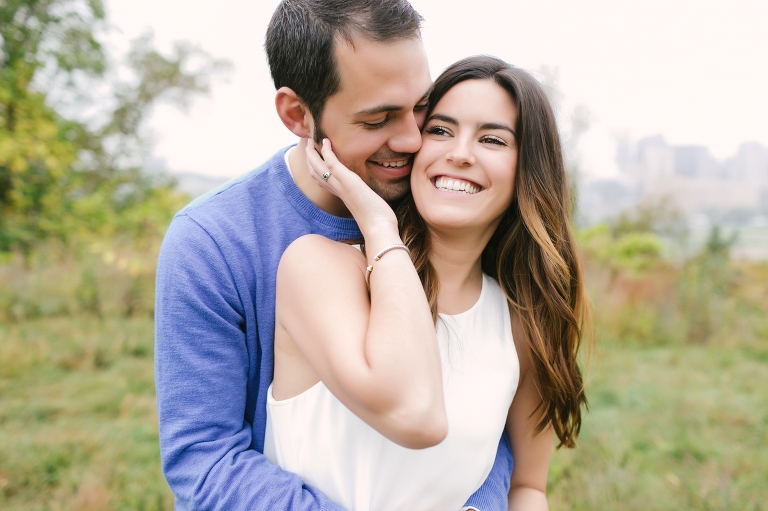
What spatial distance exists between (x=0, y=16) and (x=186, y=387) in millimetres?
5388

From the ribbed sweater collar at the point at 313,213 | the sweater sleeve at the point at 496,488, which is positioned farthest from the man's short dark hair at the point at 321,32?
the sweater sleeve at the point at 496,488

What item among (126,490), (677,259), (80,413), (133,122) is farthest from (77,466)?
(677,259)

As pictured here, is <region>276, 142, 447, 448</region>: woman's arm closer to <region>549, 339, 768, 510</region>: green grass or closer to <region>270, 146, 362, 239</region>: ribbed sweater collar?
<region>270, 146, 362, 239</region>: ribbed sweater collar

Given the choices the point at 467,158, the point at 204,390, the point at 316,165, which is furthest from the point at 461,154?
the point at 204,390

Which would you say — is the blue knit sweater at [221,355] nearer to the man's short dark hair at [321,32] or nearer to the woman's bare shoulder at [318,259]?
the woman's bare shoulder at [318,259]

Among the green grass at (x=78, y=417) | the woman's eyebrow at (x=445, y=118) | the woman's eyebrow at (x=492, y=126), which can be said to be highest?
the woman's eyebrow at (x=445, y=118)

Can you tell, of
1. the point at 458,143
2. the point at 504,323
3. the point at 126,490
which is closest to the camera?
the point at 458,143

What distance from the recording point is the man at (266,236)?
6.16 ft

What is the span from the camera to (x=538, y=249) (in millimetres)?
2389

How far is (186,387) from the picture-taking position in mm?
1887

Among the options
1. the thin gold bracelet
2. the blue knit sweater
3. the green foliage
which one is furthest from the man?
the green foliage

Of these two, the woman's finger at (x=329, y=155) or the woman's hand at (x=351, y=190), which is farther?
the woman's finger at (x=329, y=155)

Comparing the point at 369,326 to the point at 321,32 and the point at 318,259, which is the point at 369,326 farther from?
the point at 321,32

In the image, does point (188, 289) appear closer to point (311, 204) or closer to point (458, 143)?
point (311, 204)
